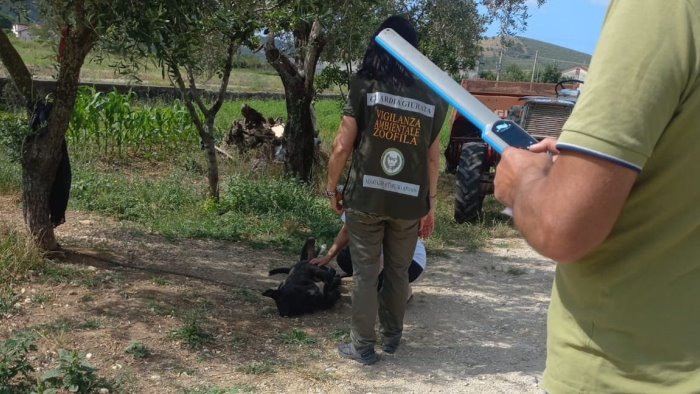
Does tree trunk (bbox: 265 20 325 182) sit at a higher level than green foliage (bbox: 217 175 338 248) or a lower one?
higher

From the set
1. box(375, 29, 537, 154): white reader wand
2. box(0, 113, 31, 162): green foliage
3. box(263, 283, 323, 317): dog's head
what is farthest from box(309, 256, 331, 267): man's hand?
box(375, 29, 537, 154): white reader wand

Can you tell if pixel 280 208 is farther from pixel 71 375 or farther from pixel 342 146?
pixel 71 375

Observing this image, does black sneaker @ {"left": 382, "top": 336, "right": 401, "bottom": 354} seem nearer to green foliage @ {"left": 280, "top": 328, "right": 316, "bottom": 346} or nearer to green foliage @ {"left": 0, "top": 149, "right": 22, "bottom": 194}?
green foliage @ {"left": 280, "top": 328, "right": 316, "bottom": 346}

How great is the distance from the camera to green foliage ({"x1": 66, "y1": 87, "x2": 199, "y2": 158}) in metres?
11.1

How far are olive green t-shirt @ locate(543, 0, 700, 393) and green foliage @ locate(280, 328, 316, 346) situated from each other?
3243mm

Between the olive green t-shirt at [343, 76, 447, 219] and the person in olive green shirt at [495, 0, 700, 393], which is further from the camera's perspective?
the olive green t-shirt at [343, 76, 447, 219]

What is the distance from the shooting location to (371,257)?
446 cm

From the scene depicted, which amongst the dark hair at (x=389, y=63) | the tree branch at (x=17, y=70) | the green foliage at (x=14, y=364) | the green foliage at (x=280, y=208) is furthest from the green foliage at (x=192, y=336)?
the green foliage at (x=280, y=208)

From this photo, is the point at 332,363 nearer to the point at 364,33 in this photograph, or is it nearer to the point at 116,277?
the point at 116,277

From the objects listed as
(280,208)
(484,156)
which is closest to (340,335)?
(280,208)

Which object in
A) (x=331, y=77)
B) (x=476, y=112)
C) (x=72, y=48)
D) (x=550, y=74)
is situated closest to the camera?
(x=476, y=112)

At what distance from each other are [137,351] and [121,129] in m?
7.99

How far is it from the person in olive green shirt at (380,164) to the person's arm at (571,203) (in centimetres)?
282

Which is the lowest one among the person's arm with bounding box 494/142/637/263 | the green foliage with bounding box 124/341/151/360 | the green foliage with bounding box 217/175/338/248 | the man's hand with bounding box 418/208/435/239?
the green foliage with bounding box 124/341/151/360
